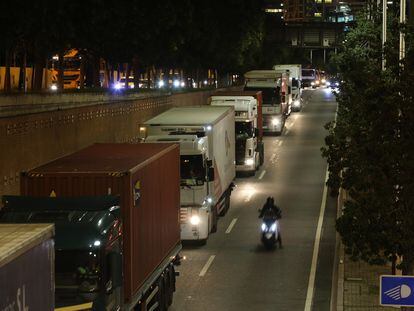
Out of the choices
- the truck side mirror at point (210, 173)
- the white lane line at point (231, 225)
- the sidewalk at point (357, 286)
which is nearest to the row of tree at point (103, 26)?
the white lane line at point (231, 225)

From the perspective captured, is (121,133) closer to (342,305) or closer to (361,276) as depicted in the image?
(361,276)

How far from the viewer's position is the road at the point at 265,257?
20.9 m

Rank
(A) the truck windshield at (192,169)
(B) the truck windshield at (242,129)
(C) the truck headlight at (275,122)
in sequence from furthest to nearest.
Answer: (C) the truck headlight at (275,122), (B) the truck windshield at (242,129), (A) the truck windshield at (192,169)

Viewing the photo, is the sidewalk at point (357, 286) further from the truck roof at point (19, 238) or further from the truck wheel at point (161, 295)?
the truck roof at point (19, 238)

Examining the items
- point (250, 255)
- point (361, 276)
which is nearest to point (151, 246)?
point (361, 276)

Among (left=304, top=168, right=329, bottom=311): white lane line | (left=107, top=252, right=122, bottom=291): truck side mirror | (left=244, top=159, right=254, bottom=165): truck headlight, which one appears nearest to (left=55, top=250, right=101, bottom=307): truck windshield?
(left=107, top=252, right=122, bottom=291): truck side mirror

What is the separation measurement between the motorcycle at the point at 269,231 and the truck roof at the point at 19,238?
1896 cm

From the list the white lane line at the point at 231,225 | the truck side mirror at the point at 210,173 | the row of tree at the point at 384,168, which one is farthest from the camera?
the white lane line at the point at 231,225

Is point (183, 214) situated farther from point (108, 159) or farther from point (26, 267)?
point (26, 267)

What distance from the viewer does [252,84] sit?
58781 mm

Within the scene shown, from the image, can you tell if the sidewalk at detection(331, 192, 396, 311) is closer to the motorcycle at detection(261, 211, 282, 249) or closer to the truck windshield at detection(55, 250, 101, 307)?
the motorcycle at detection(261, 211, 282, 249)

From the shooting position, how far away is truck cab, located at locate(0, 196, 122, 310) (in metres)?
12.6

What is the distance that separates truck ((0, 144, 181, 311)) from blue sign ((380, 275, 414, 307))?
13.4ft

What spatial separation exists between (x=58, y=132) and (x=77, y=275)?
19312 mm
